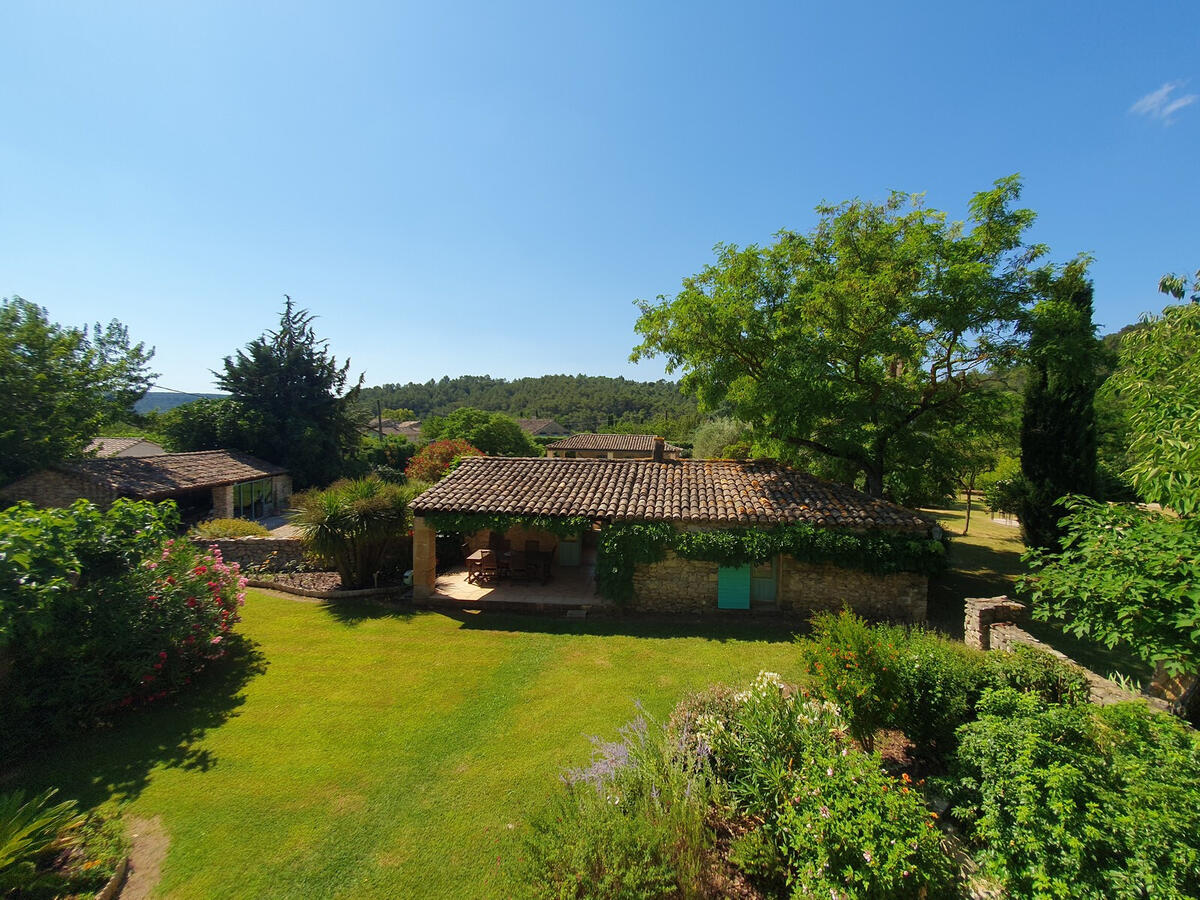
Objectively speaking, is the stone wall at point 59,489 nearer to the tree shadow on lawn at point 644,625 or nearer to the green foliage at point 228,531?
the green foliage at point 228,531

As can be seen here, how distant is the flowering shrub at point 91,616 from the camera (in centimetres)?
629

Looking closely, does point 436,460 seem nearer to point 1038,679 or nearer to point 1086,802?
point 1038,679

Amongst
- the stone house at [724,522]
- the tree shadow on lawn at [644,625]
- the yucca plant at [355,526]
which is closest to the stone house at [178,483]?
the yucca plant at [355,526]

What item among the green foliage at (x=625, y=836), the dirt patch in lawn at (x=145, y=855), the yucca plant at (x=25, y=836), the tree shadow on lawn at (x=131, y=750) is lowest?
the dirt patch in lawn at (x=145, y=855)

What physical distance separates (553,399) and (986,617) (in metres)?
115

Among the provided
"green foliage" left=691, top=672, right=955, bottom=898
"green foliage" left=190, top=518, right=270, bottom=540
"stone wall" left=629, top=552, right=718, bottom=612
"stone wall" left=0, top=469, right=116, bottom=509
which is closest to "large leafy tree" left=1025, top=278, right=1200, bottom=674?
Answer: "green foliage" left=691, top=672, right=955, bottom=898

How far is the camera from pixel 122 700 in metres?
7.59

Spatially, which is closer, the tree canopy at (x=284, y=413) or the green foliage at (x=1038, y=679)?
the green foliage at (x=1038, y=679)

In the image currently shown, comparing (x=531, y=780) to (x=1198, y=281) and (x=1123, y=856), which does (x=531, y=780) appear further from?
(x=1198, y=281)

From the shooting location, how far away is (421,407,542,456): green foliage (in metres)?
44.9

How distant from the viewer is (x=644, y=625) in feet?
39.7

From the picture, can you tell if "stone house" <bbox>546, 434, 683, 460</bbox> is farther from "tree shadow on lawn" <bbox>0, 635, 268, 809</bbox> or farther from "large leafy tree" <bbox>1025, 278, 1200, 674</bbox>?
"large leafy tree" <bbox>1025, 278, 1200, 674</bbox>

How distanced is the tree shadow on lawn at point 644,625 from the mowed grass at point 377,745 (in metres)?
0.10

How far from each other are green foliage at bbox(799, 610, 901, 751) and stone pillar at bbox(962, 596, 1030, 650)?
520 centimetres
